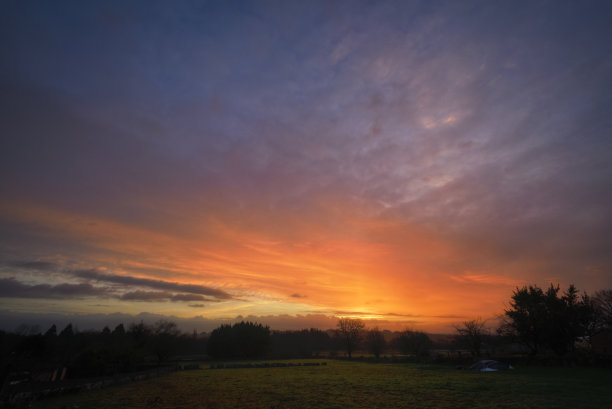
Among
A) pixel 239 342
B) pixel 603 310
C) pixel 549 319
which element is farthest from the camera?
pixel 239 342

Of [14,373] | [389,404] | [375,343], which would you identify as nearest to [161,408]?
[389,404]

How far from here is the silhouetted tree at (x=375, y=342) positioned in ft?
267

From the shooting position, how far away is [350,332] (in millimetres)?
94625

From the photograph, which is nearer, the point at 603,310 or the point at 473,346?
the point at 473,346

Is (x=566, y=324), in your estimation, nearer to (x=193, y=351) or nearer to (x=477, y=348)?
(x=477, y=348)

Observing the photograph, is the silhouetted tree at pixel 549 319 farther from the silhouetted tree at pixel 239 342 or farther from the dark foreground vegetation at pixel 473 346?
the silhouetted tree at pixel 239 342

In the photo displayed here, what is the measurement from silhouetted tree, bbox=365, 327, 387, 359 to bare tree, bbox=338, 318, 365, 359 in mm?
4375

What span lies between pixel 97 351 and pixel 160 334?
34.8 metres

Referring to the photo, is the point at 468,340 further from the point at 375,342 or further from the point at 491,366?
the point at 375,342

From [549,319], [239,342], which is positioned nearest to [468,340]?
[549,319]

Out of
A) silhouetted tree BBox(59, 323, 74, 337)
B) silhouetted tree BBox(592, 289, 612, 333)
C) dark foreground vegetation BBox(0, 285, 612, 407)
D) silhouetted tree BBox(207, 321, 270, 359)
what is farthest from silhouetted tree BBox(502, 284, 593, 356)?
silhouetted tree BBox(59, 323, 74, 337)

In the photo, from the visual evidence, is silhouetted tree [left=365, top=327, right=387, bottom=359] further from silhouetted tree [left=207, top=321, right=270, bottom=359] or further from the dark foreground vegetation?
silhouetted tree [left=207, top=321, right=270, bottom=359]

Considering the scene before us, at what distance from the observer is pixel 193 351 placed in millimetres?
126125

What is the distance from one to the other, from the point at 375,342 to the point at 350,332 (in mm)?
12543
